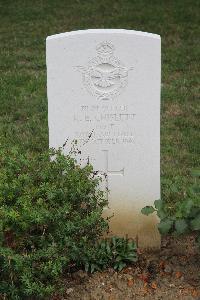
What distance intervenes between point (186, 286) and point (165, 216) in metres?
0.45

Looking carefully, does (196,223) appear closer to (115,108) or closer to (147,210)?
(147,210)

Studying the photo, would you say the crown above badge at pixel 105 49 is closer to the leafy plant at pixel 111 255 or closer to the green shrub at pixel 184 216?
the green shrub at pixel 184 216

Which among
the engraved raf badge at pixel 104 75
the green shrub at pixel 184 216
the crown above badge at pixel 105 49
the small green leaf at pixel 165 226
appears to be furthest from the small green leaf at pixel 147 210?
the crown above badge at pixel 105 49

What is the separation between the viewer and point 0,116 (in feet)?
23.6

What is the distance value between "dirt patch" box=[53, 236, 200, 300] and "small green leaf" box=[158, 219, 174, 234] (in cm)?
32

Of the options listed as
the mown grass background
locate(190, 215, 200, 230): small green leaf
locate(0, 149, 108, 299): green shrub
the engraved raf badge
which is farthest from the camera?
the mown grass background

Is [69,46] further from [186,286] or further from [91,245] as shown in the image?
[186,286]

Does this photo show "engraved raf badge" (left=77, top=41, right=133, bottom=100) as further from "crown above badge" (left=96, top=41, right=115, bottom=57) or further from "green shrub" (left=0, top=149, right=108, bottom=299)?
"green shrub" (left=0, top=149, right=108, bottom=299)

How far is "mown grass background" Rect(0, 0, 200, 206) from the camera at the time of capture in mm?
6453

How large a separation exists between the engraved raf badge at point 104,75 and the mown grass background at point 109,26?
0.66 meters

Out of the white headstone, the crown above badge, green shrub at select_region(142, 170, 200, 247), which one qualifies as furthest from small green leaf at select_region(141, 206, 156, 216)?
the crown above badge

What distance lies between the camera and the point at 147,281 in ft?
14.8

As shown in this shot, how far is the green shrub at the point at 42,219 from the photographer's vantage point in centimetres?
391

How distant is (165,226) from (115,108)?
0.81m
